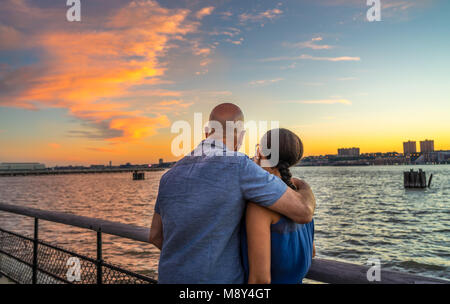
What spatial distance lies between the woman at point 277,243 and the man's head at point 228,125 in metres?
0.16

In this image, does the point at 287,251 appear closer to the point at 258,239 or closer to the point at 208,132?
the point at 258,239

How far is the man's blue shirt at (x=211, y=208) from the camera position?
140cm

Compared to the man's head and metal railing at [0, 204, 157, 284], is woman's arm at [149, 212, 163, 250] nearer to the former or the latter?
the man's head

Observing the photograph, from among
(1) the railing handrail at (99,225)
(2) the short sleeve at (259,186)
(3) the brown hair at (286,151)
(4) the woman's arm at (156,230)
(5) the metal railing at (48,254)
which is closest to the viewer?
(2) the short sleeve at (259,186)

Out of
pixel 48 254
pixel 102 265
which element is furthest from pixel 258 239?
pixel 48 254

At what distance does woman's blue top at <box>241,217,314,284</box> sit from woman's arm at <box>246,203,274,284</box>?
0.05m

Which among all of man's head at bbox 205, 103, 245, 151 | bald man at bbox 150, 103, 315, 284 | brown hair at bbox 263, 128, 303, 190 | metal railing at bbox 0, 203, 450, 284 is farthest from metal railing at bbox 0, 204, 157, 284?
brown hair at bbox 263, 128, 303, 190

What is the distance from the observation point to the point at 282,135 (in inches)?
64.4

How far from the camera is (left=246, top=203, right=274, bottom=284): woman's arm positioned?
1.39m

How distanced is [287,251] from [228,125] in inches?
25.8

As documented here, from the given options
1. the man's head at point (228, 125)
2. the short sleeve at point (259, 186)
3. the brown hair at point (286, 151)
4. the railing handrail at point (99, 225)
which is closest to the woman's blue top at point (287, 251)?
the short sleeve at point (259, 186)

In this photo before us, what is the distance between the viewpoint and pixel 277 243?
56.8 inches

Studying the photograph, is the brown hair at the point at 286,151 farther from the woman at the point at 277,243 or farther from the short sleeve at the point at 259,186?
the short sleeve at the point at 259,186
